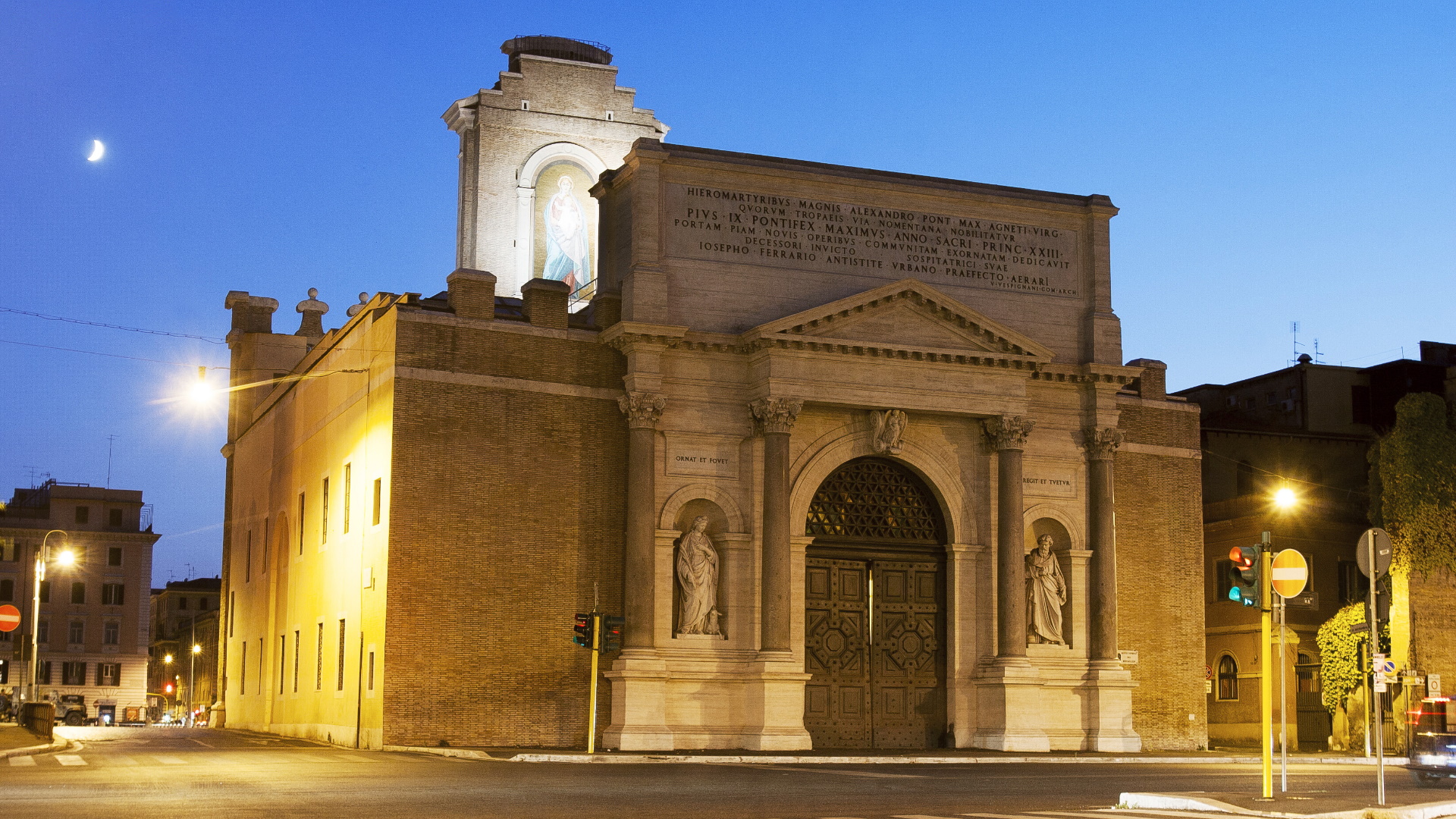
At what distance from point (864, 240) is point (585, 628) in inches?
486

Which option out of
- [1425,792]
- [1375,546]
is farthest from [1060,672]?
[1375,546]

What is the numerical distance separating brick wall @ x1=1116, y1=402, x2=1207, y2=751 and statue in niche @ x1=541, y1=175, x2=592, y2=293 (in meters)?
18.3

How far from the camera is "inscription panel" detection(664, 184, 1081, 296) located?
4159 cm

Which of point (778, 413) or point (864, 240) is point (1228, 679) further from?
point (778, 413)

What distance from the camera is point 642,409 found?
3972cm

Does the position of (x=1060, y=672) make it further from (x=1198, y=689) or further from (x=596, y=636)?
(x=596, y=636)

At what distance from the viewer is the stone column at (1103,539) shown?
4303cm

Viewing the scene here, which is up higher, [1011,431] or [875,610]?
[1011,431]

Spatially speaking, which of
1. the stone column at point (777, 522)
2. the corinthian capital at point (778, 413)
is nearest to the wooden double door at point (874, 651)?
the stone column at point (777, 522)

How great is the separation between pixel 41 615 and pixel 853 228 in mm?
76323

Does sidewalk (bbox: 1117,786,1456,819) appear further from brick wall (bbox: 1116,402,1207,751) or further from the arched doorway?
brick wall (bbox: 1116,402,1207,751)

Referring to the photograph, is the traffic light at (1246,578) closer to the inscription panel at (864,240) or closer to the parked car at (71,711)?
the inscription panel at (864,240)

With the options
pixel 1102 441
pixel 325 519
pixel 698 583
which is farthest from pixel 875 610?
pixel 325 519

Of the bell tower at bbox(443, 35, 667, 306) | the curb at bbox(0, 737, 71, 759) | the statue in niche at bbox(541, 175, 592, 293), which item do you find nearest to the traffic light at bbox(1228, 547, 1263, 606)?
the curb at bbox(0, 737, 71, 759)
